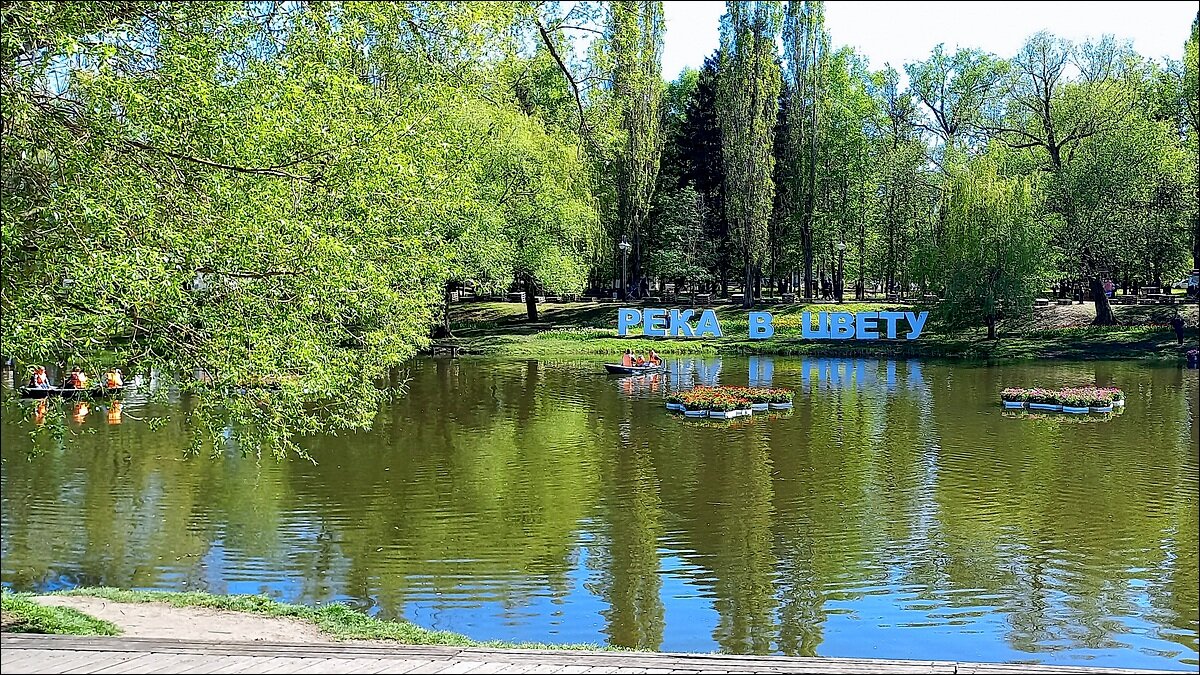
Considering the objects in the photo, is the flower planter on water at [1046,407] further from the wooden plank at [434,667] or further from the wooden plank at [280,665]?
the wooden plank at [280,665]

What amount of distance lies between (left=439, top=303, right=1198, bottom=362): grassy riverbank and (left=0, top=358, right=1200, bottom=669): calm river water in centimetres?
1474

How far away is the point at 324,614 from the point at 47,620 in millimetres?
2510

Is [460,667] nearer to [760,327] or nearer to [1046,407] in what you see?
[1046,407]

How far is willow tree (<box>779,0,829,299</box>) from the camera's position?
1991 inches

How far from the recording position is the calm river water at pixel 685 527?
11.4 metres

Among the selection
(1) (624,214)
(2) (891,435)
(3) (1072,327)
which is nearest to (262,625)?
(2) (891,435)

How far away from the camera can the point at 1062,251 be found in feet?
145

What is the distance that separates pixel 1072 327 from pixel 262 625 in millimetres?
40353

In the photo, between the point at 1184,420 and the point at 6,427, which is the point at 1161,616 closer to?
the point at 1184,420

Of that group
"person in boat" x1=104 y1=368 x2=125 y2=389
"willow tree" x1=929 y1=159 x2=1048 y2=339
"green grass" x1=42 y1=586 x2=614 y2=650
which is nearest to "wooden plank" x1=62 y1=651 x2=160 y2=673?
"green grass" x1=42 y1=586 x2=614 y2=650

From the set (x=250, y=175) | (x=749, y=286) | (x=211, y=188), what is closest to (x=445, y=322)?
(x=749, y=286)

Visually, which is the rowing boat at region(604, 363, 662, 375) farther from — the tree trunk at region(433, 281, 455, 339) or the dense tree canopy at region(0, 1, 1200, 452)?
the tree trunk at region(433, 281, 455, 339)

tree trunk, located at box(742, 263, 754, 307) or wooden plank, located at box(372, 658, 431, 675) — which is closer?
wooden plank, located at box(372, 658, 431, 675)

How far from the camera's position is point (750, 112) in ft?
165
